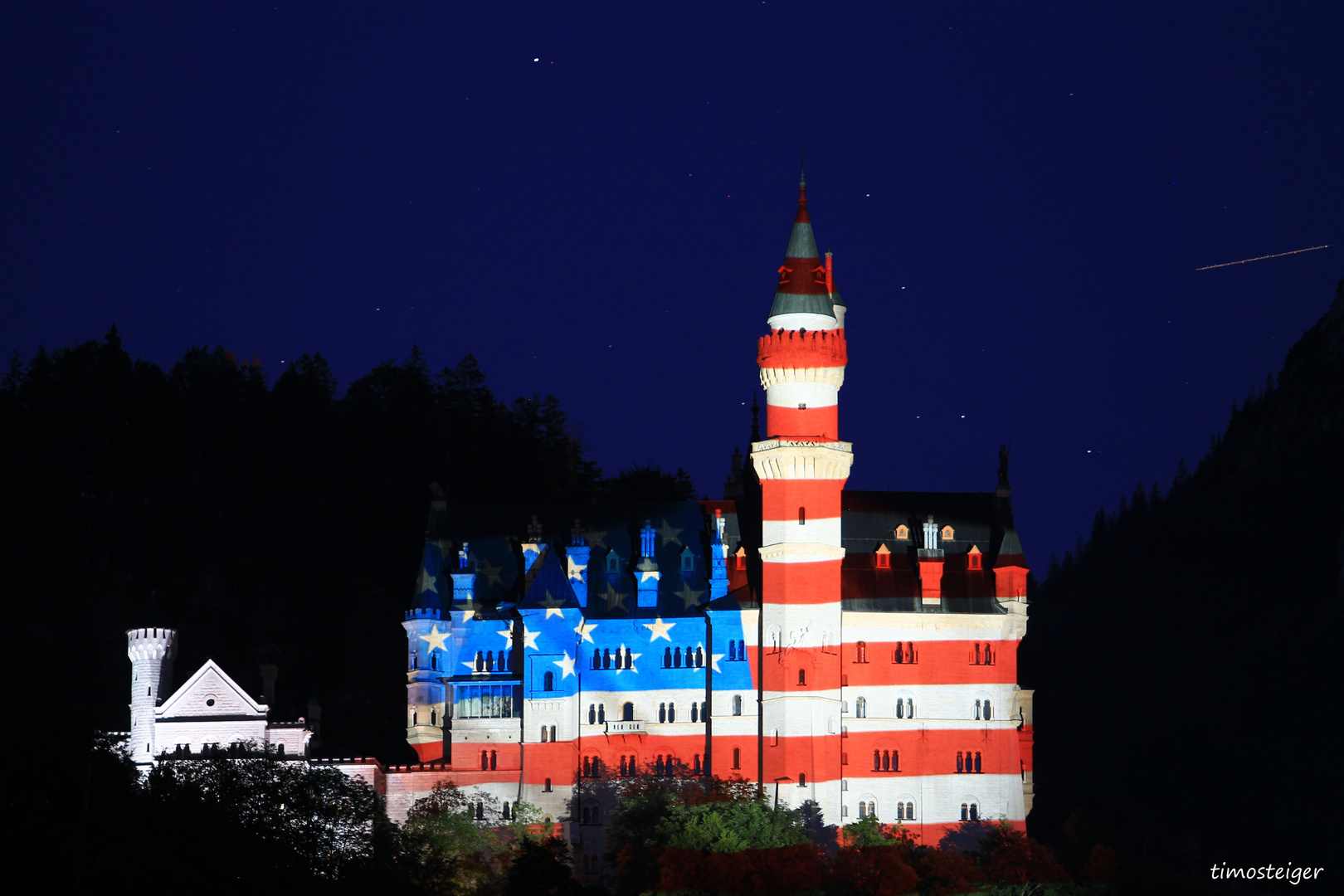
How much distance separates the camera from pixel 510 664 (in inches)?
3755

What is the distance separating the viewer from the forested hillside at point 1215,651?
413 feet

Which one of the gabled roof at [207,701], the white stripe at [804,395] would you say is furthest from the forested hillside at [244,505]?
the white stripe at [804,395]

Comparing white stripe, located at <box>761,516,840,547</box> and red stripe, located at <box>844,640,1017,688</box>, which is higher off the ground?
white stripe, located at <box>761,516,840,547</box>

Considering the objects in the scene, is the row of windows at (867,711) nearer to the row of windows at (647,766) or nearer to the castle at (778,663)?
the castle at (778,663)

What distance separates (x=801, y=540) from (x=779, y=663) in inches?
218

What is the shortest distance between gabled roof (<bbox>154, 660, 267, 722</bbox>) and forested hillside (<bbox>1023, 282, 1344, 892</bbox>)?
37.9 m

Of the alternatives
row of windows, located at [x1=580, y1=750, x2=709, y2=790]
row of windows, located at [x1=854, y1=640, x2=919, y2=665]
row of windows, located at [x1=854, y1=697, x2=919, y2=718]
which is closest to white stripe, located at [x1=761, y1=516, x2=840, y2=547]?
row of windows, located at [x1=854, y1=640, x2=919, y2=665]

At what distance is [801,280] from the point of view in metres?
95.8

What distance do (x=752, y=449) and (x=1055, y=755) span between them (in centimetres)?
4448

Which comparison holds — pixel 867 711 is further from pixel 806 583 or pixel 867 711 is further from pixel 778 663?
pixel 806 583

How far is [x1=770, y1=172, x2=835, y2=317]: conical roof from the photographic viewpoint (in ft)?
312

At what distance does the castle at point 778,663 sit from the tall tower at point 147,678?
1017cm

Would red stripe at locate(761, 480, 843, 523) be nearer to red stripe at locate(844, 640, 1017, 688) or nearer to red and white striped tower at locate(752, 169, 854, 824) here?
red and white striped tower at locate(752, 169, 854, 824)

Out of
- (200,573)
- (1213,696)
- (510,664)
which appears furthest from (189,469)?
(1213,696)
